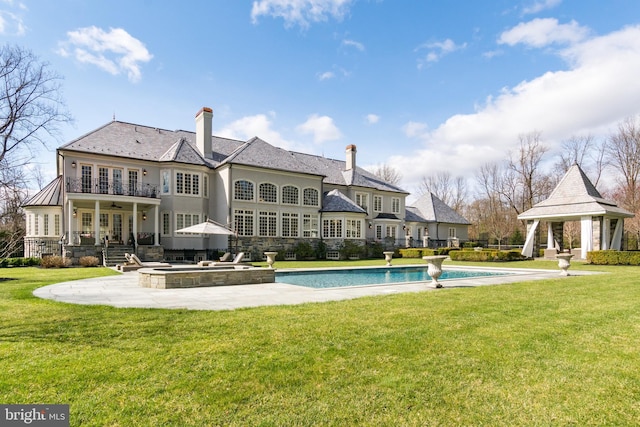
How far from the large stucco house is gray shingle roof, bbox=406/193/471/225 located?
1245 cm

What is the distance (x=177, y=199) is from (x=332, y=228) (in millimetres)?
12241

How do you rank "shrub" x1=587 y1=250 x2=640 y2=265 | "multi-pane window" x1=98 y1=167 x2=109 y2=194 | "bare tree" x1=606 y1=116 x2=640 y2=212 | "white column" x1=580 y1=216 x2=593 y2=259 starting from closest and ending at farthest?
"shrub" x1=587 y1=250 x2=640 y2=265
"multi-pane window" x1=98 y1=167 x2=109 y2=194
"white column" x1=580 y1=216 x2=593 y2=259
"bare tree" x1=606 y1=116 x2=640 y2=212

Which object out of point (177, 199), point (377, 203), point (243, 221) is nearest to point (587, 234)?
point (377, 203)

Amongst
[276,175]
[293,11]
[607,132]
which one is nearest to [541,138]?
[607,132]

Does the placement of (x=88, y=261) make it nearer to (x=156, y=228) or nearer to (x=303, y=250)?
(x=156, y=228)

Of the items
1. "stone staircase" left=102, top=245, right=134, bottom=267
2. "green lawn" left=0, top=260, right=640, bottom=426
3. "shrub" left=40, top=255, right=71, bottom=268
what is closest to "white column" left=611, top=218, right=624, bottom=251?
"green lawn" left=0, top=260, right=640, bottom=426

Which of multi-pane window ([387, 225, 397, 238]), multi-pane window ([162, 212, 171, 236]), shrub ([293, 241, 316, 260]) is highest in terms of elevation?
multi-pane window ([162, 212, 171, 236])

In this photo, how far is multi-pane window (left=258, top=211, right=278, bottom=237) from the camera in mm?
26734

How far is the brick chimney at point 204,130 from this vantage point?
2650cm

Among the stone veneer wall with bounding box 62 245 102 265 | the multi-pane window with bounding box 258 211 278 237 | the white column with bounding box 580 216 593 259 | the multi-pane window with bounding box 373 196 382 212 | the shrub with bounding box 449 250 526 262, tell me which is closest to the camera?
the stone veneer wall with bounding box 62 245 102 265

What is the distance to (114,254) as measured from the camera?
2106 cm

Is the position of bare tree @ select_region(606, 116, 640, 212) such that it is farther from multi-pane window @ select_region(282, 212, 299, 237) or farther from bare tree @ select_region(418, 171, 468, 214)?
multi-pane window @ select_region(282, 212, 299, 237)

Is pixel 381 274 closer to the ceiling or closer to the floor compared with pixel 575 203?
closer to the floor

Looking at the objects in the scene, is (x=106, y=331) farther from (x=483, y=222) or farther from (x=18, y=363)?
(x=483, y=222)
